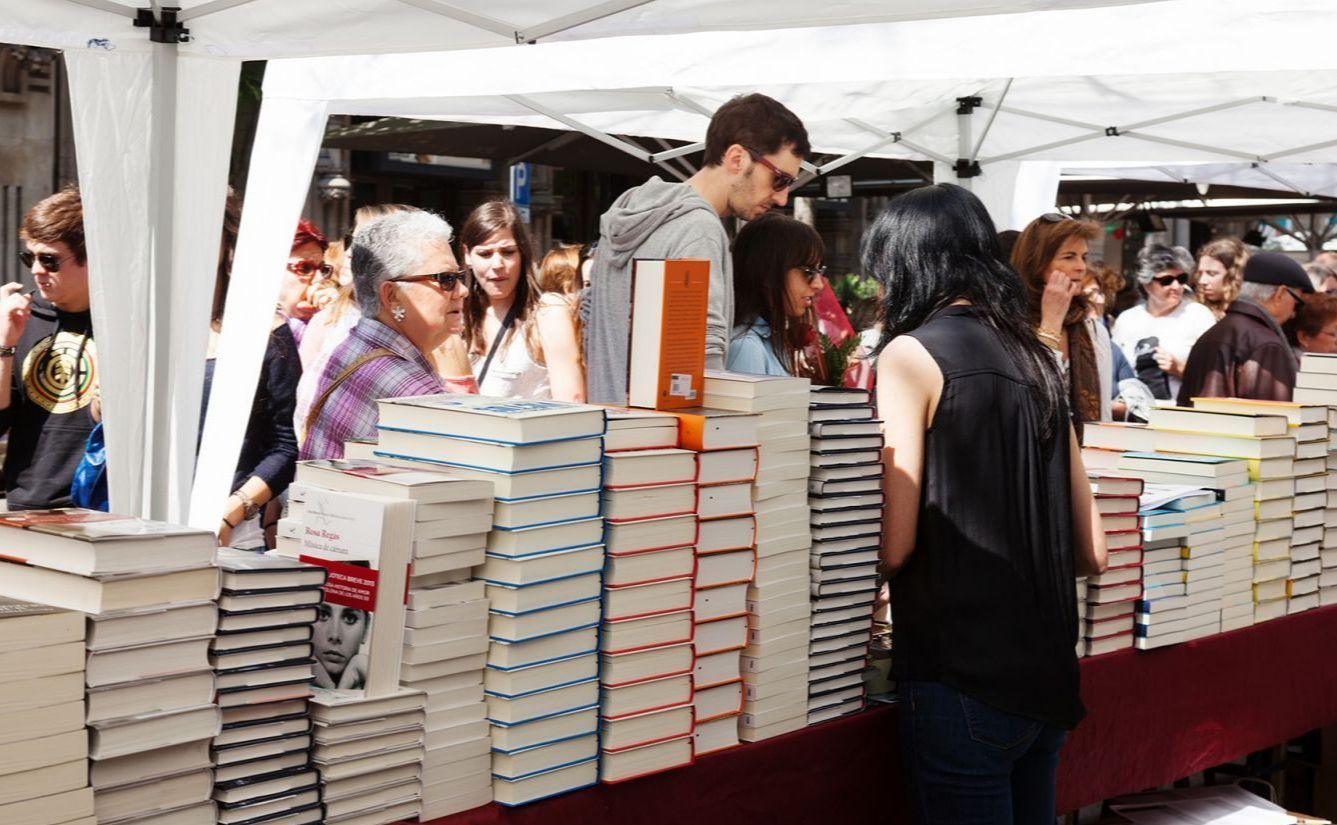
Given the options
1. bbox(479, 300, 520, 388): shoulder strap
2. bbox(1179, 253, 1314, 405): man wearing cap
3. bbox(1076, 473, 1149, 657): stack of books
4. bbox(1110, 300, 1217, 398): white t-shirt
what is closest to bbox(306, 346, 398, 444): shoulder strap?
bbox(1076, 473, 1149, 657): stack of books

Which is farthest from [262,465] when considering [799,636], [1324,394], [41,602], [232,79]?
[1324,394]

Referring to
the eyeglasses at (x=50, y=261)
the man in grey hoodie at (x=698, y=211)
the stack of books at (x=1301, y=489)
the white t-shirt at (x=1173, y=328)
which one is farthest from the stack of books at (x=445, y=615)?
the white t-shirt at (x=1173, y=328)

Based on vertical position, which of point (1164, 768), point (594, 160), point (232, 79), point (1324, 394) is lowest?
point (1164, 768)

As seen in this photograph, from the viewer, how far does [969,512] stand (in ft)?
7.10

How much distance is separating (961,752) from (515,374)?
2.29 meters

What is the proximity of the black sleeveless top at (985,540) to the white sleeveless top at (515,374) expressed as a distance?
209 centimetres

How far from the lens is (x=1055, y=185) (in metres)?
6.94

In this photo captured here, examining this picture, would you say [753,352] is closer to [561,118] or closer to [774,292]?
[774,292]

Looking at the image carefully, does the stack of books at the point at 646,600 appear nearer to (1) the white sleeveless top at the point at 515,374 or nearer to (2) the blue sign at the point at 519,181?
(1) the white sleeveless top at the point at 515,374

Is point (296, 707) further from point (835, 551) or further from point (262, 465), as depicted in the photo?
point (262, 465)

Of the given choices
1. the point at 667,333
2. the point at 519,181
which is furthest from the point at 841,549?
the point at 519,181

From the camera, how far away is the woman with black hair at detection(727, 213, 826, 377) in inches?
126

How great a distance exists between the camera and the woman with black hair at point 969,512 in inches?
84.7

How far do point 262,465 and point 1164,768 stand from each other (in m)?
2.22
